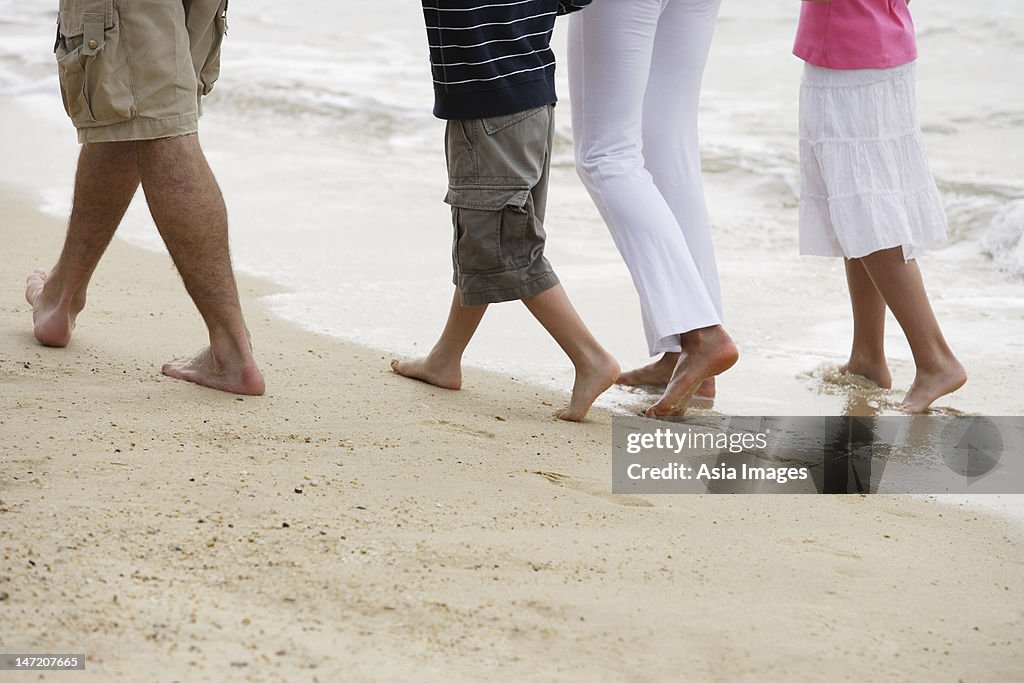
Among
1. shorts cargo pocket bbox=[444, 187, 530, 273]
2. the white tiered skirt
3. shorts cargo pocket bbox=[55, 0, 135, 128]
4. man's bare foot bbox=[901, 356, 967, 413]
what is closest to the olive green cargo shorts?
shorts cargo pocket bbox=[444, 187, 530, 273]

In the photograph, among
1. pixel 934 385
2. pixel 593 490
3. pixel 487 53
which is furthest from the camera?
pixel 934 385

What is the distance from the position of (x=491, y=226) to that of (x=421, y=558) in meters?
1.05

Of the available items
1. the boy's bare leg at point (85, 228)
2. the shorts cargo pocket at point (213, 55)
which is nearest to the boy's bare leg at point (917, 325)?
the shorts cargo pocket at point (213, 55)

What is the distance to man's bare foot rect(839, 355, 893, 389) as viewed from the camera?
3.38 metres

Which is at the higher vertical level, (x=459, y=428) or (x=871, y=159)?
(x=871, y=159)

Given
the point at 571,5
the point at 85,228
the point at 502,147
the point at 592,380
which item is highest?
the point at 571,5

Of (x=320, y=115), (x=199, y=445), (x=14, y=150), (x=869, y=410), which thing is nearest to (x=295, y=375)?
(x=199, y=445)

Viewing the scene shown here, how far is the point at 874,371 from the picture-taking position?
3391 mm

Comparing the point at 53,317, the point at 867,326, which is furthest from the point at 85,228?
the point at 867,326

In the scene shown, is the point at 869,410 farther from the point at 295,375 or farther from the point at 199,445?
the point at 199,445

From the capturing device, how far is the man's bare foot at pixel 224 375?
267 centimetres

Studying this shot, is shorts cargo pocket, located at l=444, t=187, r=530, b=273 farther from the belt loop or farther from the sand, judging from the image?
the belt loop

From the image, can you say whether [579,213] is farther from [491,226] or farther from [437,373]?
[491,226]

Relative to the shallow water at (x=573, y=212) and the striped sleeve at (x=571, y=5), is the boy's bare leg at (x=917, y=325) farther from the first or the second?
the striped sleeve at (x=571, y=5)
